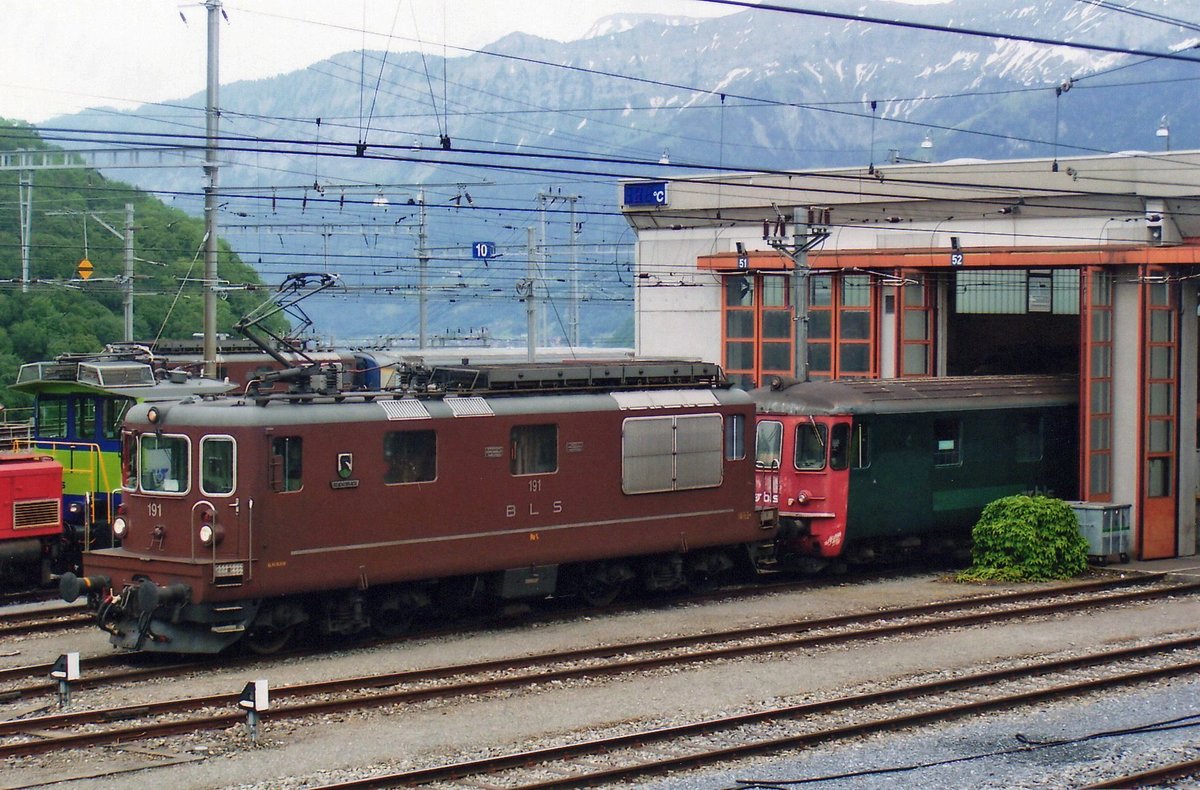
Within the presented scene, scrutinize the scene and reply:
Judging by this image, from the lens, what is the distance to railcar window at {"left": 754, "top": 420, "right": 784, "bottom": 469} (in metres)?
21.8

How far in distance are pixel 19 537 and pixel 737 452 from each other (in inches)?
399

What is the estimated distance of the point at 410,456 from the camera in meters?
16.5

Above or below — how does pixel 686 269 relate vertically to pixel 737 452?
above

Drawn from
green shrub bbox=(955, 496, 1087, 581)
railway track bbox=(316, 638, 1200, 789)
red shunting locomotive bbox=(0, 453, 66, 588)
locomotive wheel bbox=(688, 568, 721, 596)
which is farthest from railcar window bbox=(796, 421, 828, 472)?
red shunting locomotive bbox=(0, 453, 66, 588)

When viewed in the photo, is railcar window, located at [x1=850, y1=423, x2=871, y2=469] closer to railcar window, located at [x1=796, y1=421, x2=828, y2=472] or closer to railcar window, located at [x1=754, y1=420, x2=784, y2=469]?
railcar window, located at [x1=796, y1=421, x2=828, y2=472]

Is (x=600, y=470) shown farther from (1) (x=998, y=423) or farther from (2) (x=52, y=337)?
(2) (x=52, y=337)

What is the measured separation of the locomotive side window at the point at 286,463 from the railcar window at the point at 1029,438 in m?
13.7

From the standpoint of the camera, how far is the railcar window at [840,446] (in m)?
21.5

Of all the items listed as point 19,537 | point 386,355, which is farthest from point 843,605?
point 386,355

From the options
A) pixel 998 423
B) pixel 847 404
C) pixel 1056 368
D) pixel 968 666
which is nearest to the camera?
pixel 968 666

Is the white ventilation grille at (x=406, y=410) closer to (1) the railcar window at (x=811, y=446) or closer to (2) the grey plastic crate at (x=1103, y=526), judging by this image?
(1) the railcar window at (x=811, y=446)

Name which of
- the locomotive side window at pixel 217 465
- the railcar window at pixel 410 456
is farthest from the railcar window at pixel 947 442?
the locomotive side window at pixel 217 465

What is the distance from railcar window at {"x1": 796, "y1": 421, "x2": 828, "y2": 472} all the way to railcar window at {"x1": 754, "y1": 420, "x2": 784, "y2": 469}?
0.95 ft

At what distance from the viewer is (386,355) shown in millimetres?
40000
